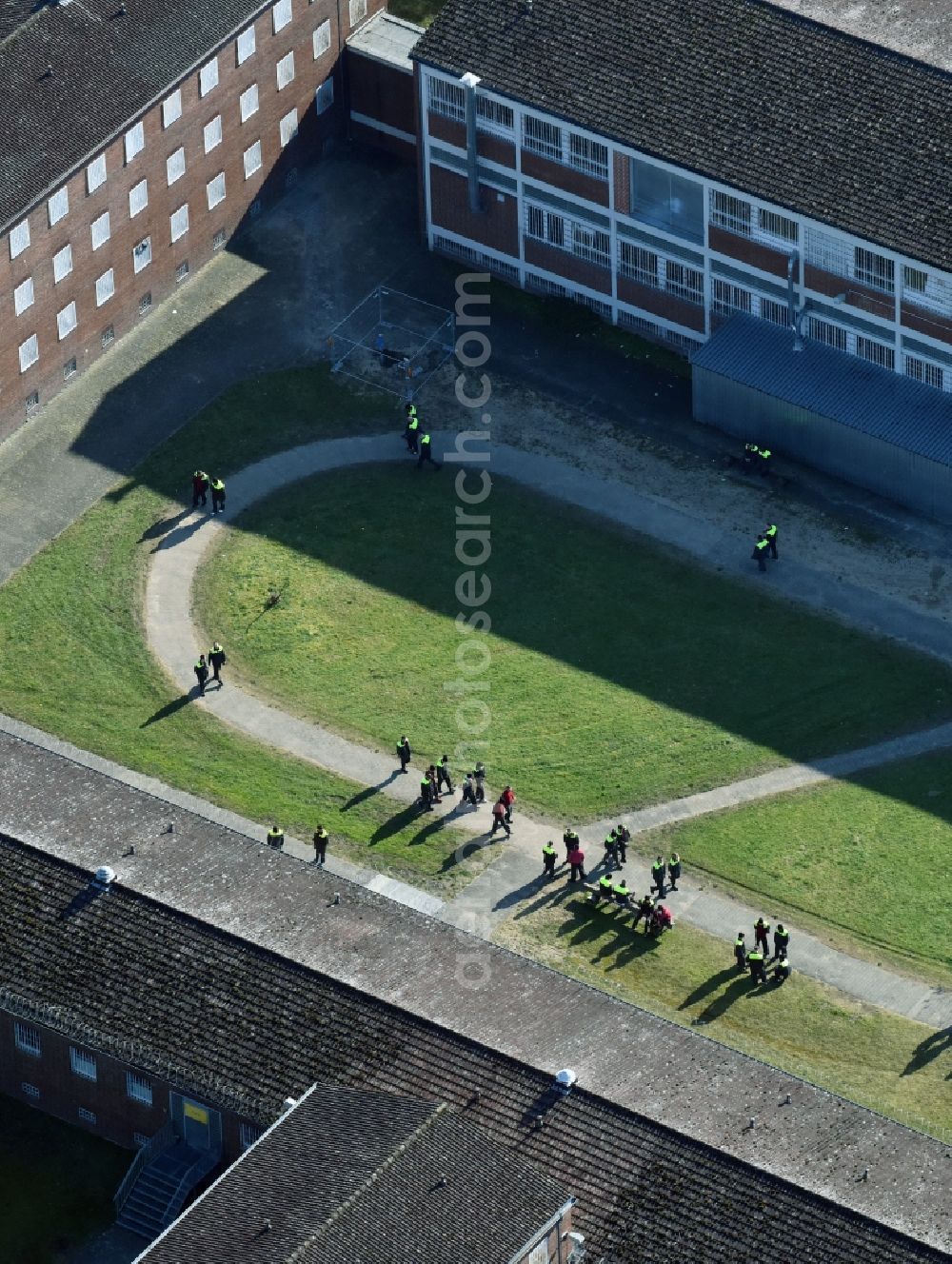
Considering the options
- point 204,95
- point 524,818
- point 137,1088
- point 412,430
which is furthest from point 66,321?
point 137,1088

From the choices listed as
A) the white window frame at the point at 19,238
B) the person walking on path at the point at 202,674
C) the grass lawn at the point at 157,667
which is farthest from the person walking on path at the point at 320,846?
the white window frame at the point at 19,238

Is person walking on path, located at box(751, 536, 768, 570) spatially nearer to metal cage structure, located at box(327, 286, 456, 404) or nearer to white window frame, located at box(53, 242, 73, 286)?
metal cage structure, located at box(327, 286, 456, 404)

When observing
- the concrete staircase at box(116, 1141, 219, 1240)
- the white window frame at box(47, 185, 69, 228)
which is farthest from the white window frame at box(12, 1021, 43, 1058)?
the white window frame at box(47, 185, 69, 228)

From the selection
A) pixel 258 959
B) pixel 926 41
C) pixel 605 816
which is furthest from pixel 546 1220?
pixel 926 41

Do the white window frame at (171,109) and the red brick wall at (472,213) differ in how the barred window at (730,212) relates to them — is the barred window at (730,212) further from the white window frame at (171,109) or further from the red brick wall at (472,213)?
the white window frame at (171,109)

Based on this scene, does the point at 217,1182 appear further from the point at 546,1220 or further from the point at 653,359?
the point at 653,359

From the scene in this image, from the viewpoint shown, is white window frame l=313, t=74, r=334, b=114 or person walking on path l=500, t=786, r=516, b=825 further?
white window frame l=313, t=74, r=334, b=114

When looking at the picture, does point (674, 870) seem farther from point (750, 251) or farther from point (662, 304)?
point (662, 304)
